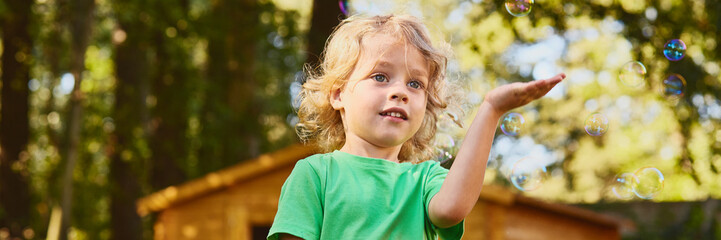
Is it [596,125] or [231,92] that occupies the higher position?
[596,125]

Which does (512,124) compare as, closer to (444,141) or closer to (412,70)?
(444,141)

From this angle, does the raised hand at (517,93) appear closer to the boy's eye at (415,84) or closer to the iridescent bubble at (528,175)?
the boy's eye at (415,84)

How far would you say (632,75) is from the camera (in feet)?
17.1

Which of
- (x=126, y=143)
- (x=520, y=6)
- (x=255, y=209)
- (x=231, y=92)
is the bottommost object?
(x=255, y=209)

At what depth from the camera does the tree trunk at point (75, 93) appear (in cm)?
976

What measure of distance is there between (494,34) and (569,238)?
4.32m

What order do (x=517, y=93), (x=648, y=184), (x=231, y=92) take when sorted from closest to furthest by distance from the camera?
(x=517, y=93)
(x=648, y=184)
(x=231, y=92)

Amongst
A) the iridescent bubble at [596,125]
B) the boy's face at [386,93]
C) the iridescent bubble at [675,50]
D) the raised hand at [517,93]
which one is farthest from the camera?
the iridescent bubble at [675,50]

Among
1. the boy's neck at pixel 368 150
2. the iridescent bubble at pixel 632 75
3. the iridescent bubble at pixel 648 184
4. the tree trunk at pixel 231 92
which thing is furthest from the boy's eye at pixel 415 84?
the tree trunk at pixel 231 92

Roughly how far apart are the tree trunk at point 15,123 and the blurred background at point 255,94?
0.02m

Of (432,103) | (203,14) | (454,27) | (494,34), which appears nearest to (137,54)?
(203,14)

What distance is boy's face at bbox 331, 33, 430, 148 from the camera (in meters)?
2.16

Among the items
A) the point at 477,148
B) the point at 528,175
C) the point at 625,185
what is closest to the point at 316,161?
the point at 477,148

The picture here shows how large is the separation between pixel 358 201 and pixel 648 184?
3343 mm
